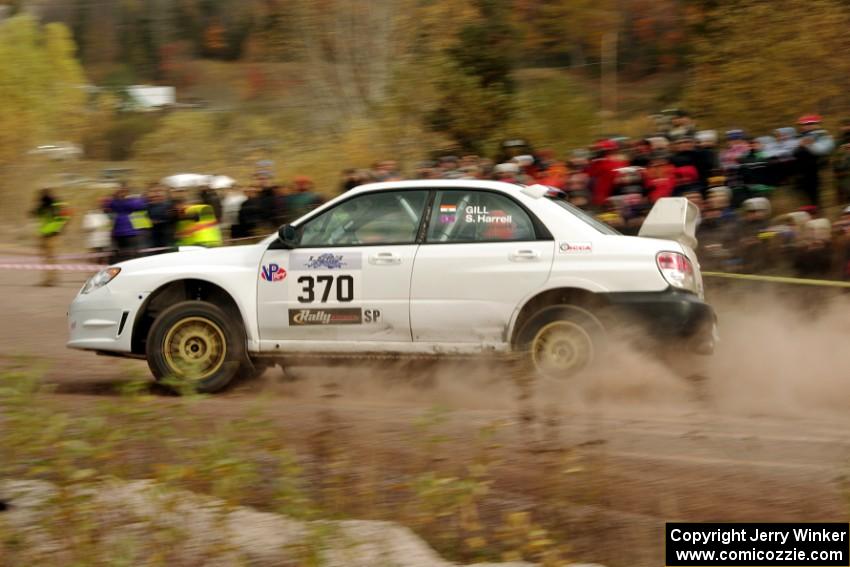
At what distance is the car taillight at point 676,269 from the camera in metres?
8.24

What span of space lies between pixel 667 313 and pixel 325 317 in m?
2.52

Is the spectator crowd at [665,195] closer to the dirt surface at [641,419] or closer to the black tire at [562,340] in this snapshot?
the dirt surface at [641,419]

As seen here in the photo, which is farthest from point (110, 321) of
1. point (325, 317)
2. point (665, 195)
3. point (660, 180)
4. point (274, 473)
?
point (660, 180)

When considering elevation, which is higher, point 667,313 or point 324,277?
point 324,277

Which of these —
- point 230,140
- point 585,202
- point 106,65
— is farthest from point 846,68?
point 106,65

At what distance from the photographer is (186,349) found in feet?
28.9

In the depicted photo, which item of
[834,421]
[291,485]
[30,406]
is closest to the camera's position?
[291,485]

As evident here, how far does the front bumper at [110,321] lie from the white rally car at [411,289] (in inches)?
0.4

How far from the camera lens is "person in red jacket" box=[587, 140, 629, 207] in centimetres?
1352

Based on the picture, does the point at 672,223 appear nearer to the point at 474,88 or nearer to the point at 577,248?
the point at 577,248

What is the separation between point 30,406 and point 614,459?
3209 millimetres

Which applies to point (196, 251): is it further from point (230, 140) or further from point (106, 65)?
point (106, 65)

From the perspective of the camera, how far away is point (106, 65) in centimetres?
6888

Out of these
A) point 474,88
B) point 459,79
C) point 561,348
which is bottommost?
point 561,348
